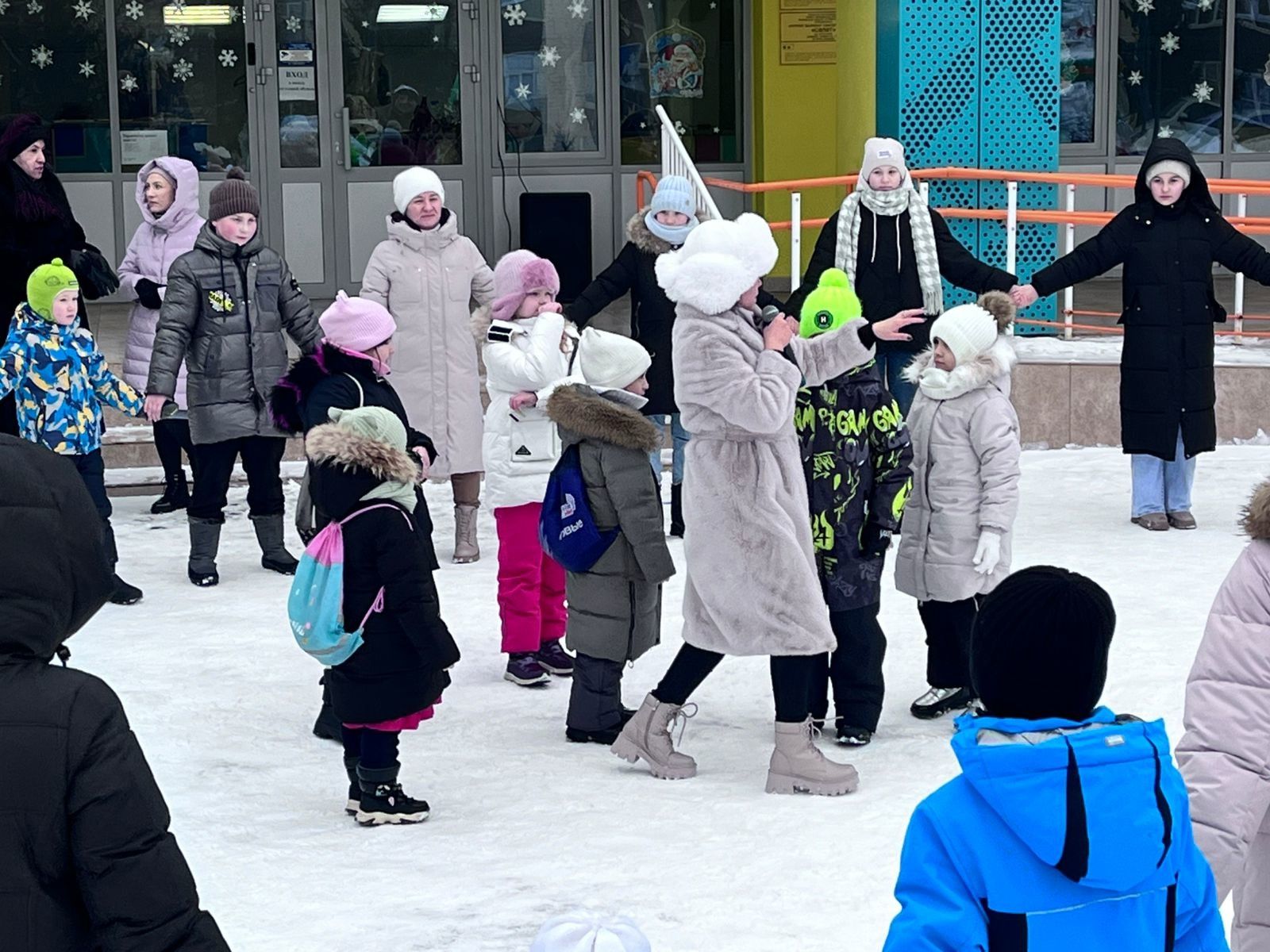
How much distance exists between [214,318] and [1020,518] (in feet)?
12.2

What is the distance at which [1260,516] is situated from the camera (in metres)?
3.01

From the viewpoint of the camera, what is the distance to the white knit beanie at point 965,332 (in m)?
5.70

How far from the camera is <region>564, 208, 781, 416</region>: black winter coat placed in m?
7.81

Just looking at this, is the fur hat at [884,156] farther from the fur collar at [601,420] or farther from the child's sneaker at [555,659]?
the fur collar at [601,420]

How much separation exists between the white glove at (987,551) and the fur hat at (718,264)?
109 cm

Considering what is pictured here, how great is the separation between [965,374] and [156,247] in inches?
168

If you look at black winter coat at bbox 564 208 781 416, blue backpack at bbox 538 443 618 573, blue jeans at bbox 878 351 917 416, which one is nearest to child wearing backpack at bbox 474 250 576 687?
blue backpack at bbox 538 443 618 573

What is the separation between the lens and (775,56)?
564 inches

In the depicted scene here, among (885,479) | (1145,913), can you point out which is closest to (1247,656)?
(1145,913)

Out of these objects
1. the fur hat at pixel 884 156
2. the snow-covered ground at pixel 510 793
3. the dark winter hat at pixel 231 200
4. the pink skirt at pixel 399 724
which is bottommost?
the snow-covered ground at pixel 510 793

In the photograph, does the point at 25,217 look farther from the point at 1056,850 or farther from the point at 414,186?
the point at 1056,850

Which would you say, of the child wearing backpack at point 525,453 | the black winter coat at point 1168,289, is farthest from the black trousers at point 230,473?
the black winter coat at point 1168,289

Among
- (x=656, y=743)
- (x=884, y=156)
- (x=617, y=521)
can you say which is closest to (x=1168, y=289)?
(x=884, y=156)

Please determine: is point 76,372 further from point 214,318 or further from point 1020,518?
point 1020,518
